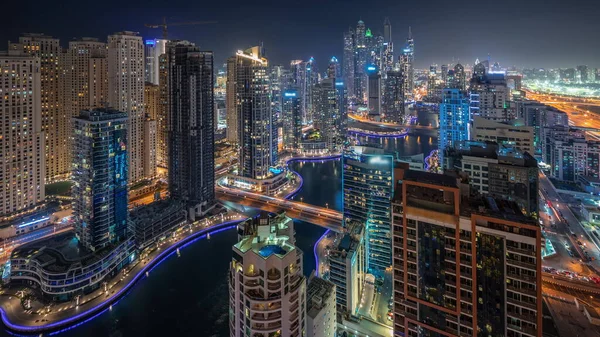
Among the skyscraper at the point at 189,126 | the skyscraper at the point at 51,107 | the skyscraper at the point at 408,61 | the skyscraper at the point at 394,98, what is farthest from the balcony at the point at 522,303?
the skyscraper at the point at 408,61

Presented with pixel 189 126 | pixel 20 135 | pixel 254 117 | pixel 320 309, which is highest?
pixel 254 117

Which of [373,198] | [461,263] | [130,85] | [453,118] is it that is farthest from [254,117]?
[461,263]

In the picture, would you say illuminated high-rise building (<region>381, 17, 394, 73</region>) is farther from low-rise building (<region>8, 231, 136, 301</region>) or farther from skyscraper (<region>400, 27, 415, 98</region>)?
low-rise building (<region>8, 231, 136, 301</region>)

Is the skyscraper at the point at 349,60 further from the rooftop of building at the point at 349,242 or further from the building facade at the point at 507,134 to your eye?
the rooftop of building at the point at 349,242

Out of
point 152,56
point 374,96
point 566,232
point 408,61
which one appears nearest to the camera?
point 566,232

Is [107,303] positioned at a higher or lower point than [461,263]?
lower

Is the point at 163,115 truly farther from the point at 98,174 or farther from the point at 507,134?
the point at 507,134

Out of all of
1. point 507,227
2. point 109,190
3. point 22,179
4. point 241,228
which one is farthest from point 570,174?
point 22,179
